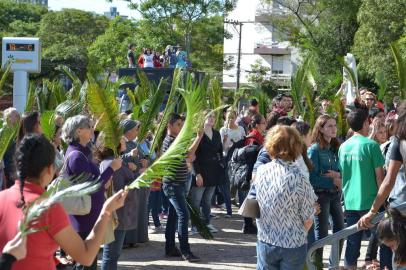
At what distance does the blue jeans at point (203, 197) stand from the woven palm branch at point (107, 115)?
389cm

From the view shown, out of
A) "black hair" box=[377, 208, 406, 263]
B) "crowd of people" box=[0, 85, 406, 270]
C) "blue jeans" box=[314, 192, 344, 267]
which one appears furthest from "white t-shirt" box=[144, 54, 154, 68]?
"black hair" box=[377, 208, 406, 263]

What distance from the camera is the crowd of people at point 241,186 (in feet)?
12.9

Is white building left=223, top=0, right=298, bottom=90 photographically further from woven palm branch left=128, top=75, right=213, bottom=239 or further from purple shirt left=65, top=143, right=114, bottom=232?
woven palm branch left=128, top=75, right=213, bottom=239

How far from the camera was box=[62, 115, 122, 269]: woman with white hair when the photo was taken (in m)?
6.67

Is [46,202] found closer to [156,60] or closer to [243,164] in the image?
[243,164]

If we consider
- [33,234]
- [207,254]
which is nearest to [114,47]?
[207,254]

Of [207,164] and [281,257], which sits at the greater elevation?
[207,164]

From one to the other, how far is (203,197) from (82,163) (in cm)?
476

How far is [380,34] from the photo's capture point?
115 ft

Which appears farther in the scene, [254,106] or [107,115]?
[254,106]

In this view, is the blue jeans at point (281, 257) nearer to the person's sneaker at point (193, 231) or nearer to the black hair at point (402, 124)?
the black hair at point (402, 124)

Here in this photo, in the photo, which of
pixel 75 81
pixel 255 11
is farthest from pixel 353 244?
pixel 255 11

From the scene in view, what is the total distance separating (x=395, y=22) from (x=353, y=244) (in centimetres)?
2644

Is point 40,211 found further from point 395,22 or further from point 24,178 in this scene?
point 395,22
